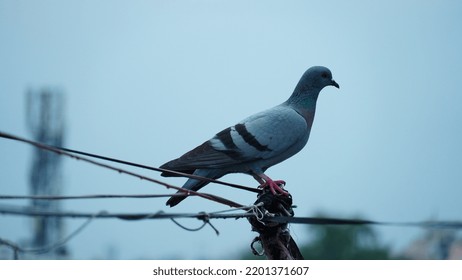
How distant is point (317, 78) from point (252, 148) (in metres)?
0.86

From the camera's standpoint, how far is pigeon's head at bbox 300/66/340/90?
436 centimetres

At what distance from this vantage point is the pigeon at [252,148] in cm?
374

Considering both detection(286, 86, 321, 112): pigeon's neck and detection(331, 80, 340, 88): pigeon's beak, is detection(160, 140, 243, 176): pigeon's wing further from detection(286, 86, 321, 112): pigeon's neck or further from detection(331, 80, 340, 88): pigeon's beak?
detection(331, 80, 340, 88): pigeon's beak

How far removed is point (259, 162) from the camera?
393 cm

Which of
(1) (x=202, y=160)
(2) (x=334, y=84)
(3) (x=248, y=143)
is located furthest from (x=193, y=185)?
(2) (x=334, y=84)

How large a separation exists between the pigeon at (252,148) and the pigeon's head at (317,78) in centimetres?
29

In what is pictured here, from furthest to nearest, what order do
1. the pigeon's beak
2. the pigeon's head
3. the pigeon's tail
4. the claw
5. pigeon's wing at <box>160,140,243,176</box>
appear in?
the pigeon's beak
the pigeon's head
pigeon's wing at <box>160,140,243,176</box>
the pigeon's tail
the claw

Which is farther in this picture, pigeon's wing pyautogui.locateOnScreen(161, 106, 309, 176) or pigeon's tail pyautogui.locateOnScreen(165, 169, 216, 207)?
pigeon's wing pyautogui.locateOnScreen(161, 106, 309, 176)

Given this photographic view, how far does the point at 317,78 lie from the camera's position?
439cm

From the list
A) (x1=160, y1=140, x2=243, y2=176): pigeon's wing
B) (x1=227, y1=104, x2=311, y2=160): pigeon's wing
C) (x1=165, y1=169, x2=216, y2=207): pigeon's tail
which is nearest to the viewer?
(x1=165, y1=169, x2=216, y2=207): pigeon's tail

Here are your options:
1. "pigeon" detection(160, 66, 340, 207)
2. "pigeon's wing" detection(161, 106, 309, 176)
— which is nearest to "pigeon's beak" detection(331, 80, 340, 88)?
"pigeon" detection(160, 66, 340, 207)

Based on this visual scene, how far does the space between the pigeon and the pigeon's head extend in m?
0.29
